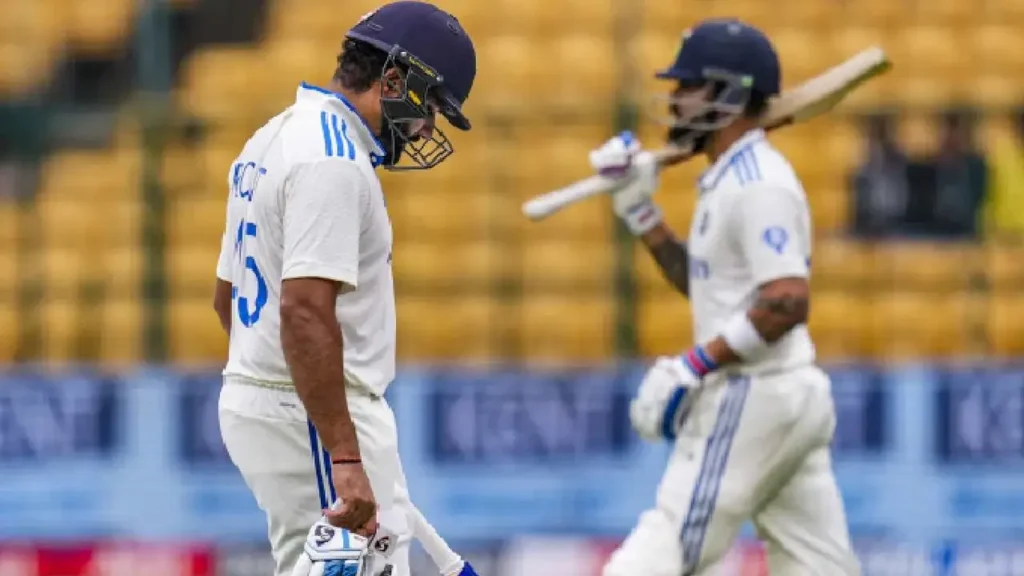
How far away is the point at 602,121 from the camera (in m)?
10.1

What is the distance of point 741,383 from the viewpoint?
6.25 metres

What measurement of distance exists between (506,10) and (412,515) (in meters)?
7.81

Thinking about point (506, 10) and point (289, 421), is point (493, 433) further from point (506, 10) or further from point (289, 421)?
point (289, 421)

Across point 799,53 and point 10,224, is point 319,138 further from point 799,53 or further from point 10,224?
point 799,53

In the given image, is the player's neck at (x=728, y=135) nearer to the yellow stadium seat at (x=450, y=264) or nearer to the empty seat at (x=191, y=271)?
the yellow stadium seat at (x=450, y=264)

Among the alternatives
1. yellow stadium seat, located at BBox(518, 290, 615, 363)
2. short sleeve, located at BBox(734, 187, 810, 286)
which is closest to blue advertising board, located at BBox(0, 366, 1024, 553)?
yellow stadium seat, located at BBox(518, 290, 615, 363)

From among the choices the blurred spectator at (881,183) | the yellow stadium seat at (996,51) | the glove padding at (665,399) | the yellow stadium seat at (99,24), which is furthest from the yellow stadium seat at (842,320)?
the yellow stadium seat at (99,24)

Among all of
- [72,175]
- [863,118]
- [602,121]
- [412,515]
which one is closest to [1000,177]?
[863,118]

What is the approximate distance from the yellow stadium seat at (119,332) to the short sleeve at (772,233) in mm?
4983

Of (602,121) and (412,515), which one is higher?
(602,121)

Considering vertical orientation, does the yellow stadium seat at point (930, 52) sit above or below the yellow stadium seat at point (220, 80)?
above

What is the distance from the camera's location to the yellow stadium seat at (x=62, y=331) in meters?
10.5

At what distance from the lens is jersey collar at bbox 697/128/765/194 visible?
630 cm

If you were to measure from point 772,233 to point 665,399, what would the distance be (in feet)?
2.12
